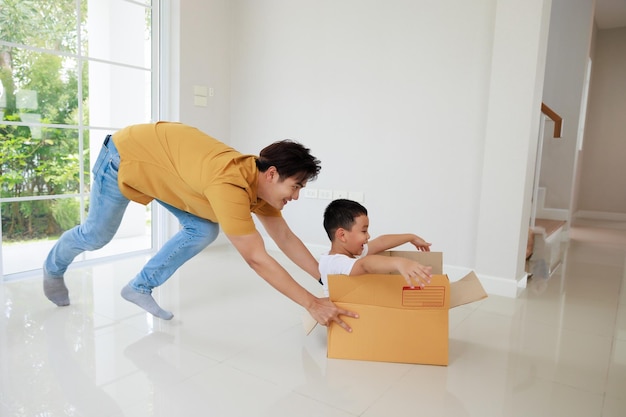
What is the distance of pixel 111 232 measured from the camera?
1.92 meters

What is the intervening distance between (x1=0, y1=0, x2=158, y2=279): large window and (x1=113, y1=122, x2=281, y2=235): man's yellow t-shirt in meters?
1.33

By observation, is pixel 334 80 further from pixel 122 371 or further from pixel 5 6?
pixel 122 371

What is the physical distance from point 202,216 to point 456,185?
5.41 ft

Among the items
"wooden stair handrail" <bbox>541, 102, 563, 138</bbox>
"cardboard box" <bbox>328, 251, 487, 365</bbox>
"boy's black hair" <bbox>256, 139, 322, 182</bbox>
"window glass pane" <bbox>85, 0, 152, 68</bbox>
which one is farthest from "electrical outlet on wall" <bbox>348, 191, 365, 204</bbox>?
"window glass pane" <bbox>85, 0, 152, 68</bbox>

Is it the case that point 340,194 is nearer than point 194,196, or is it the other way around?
point 194,196

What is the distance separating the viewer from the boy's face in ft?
5.83

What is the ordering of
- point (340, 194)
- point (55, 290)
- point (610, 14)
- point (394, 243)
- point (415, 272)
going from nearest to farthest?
point (415, 272) → point (394, 243) → point (55, 290) → point (340, 194) → point (610, 14)

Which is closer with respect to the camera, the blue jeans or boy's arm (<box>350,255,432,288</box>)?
boy's arm (<box>350,255,432,288</box>)

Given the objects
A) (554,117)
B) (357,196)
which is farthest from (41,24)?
(554,117)

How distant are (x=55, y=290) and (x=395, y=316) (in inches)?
61.2

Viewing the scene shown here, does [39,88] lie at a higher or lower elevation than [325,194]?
higher

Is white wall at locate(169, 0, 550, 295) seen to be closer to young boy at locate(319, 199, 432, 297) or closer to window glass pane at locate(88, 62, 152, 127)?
window glass pane at locate(88, 62, 152, 127)

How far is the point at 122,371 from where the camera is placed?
1535 mm

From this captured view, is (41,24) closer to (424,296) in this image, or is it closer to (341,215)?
(341,215)
